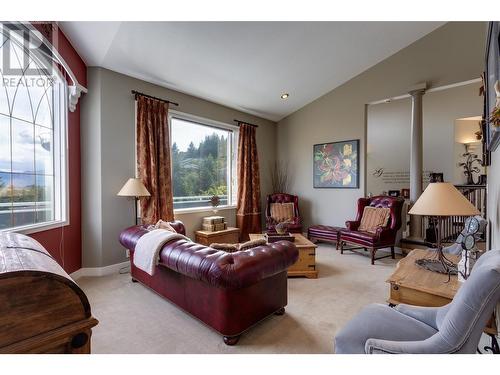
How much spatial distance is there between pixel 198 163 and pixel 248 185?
1.20 meters

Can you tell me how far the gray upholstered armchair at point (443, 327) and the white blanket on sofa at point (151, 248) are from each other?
60.7 inches

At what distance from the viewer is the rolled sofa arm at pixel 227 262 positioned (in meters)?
1.77

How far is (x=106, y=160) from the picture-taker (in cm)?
343

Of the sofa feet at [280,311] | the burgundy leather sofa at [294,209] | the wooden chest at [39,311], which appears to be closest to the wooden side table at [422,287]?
the sofa feet at [280,311]

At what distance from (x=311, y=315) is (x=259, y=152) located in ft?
13.4

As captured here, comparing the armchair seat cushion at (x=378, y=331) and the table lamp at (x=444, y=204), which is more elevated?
the table lamp at (x=444, y=204)

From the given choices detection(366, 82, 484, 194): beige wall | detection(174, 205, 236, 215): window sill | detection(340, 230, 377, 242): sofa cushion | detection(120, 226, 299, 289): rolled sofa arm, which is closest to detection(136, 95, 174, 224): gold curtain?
detection(174, 205, 236, 215): window sill

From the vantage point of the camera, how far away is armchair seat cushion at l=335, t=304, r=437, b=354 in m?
1.31

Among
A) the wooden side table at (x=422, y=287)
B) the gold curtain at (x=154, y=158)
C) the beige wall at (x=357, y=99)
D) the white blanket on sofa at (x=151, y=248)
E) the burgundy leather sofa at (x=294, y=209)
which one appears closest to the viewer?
the wooden side table at (x=422, y=287)

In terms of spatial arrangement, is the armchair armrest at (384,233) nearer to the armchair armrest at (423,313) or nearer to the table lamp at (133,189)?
the armchair armrest at (423,313)
